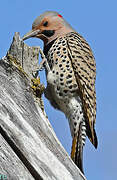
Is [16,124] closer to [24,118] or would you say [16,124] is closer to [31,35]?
[24,118]

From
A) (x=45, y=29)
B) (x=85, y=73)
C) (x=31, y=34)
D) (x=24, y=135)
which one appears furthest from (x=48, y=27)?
(x=24, y=135)

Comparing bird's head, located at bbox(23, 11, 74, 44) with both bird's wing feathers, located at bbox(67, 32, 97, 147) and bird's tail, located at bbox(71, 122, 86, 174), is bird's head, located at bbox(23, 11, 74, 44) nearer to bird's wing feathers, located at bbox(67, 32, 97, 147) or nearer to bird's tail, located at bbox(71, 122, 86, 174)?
bird's wing feathers, located at bbox(67, 32, 97, 147)

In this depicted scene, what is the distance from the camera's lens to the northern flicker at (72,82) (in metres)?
4.63

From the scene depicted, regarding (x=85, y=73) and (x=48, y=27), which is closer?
(x=85, y=73)

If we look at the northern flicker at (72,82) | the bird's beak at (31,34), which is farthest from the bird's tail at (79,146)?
the bird's beak at (31,34)

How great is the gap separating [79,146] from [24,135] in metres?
1.96

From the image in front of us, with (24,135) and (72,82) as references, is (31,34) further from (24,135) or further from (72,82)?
(24,135)

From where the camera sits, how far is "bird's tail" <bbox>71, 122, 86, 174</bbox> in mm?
4180

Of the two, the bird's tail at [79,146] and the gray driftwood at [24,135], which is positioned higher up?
the gray driftwood at [24,135]

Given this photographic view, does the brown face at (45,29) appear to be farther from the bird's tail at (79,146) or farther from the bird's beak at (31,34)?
the bird's tail at (79,146)

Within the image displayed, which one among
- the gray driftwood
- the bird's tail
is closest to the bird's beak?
the bird's tail

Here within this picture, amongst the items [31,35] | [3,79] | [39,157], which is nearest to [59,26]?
[31,35]

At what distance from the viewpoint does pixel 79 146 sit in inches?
172

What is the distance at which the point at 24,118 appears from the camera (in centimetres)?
262
